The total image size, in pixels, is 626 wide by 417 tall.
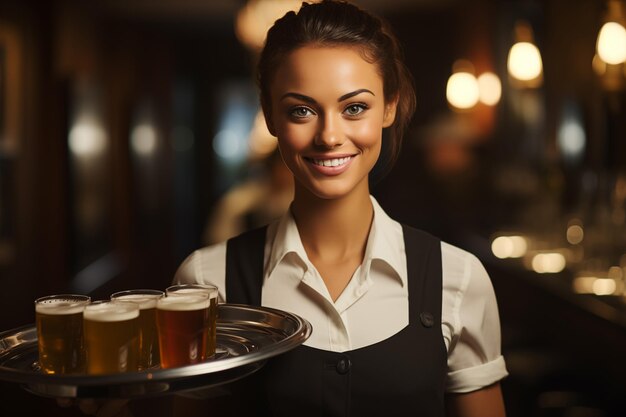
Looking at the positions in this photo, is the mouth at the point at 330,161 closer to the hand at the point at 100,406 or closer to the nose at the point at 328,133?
the nose at the point at 328,133

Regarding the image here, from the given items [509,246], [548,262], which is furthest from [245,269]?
[509,246]

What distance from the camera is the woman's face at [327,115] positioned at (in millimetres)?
1274

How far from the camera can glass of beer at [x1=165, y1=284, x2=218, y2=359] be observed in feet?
4.05

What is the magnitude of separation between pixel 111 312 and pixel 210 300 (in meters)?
0.17

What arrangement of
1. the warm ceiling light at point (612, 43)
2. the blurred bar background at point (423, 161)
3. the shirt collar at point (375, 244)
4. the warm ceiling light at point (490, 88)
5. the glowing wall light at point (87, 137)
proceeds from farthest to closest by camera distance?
the warm ceiling light at point (490, 88) → the glowing wall light at point (87, 137) → the blurred bar background at point (423, 161) → the warm ceiling light at point (612, 43) → the shirt collar at point (375, 244)

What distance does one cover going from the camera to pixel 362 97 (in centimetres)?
129

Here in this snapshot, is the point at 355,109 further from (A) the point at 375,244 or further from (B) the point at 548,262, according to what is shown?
(B) the point at 548,262

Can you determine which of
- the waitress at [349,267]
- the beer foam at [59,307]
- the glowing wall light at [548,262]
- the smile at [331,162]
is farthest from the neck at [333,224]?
the glowing wall light at [548,262]

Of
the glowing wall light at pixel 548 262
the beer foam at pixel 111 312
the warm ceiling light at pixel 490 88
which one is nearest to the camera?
the beer foam at pixel 111 312

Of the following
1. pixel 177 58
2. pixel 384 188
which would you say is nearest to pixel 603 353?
pixel 384 188

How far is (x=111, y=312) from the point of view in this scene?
1.17 metres

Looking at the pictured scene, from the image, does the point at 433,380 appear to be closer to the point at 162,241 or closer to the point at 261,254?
the point at 261,254

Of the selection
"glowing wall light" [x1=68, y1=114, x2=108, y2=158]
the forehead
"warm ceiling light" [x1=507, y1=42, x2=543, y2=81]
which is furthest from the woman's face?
"glowing wall light" [x1=68, y1=114, x2=108, y2=158]

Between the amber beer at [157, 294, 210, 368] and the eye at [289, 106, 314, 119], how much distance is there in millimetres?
375
